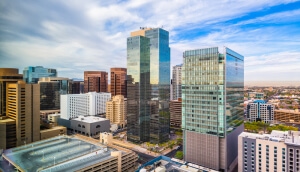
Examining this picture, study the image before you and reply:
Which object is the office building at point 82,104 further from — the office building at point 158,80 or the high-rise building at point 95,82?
the office building at point 158,80

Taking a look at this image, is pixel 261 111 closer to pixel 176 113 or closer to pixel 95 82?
pixel 176 113

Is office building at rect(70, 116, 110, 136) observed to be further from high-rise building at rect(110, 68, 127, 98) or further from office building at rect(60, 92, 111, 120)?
high-rise building at rect(110, 68, 127, 98)

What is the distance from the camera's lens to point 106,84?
3809 cm

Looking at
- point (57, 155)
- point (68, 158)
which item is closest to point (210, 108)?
point (68, 158)

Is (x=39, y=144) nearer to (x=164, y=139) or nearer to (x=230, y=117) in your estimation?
(x=164, y=139)

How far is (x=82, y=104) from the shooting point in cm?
2497

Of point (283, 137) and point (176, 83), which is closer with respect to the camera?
point (283, 137)

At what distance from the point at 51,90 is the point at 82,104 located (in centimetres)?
695

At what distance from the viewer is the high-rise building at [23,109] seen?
13.6m

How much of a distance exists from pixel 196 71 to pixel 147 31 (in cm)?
742

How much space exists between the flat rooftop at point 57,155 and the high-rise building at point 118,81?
20546mm

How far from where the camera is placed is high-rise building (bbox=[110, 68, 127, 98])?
33531 mm

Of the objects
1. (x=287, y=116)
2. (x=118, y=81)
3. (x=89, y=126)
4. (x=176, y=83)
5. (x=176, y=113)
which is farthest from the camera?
(x=118, y=81)

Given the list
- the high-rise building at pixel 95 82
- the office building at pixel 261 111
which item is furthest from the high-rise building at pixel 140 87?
the high-rise building at pixel 95 82
